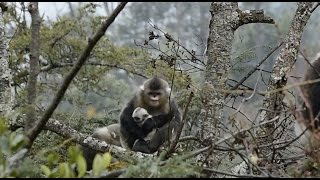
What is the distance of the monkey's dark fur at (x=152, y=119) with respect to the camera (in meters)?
5.70

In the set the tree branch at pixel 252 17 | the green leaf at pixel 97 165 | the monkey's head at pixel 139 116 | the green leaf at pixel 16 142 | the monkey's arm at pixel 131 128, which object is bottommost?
the green leaf at pixel 97 165

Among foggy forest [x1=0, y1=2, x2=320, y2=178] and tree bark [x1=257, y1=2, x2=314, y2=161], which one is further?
tree bark [x1=257, y1=2, x2=314, y2=161]

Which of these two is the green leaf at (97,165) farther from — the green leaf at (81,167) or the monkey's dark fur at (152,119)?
the monkey's dark fur at (152,119)

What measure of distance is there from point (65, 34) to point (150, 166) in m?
7.53

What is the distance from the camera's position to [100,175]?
2172 mm

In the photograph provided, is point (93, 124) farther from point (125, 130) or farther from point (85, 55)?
point (85, 55)

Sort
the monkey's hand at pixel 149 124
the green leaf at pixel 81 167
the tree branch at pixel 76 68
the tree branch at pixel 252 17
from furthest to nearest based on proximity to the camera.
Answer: the monkey's hand at pixel 149 124, the tree branch at pixel 252 17, the tree branch at pixel 76 68, the green leaf at pixel 81 167

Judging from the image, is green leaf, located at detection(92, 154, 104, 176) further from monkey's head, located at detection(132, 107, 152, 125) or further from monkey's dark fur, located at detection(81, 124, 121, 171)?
monkey's head, located at detection(132, 107, 152, 125)

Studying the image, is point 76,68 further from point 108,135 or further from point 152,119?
point 108,135

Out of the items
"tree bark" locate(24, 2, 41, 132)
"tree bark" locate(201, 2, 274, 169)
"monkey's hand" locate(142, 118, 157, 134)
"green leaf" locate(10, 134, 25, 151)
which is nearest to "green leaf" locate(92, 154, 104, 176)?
"green leaf" locate(10, 134, 25, 151)

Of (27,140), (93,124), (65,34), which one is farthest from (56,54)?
(27,140)

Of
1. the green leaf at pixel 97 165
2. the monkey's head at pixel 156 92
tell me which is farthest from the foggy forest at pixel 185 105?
the monkey's head at pixel 156 92

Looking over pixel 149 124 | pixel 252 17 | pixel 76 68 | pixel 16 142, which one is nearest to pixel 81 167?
pixel 16 142

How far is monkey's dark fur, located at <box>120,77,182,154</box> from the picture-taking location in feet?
18.7
